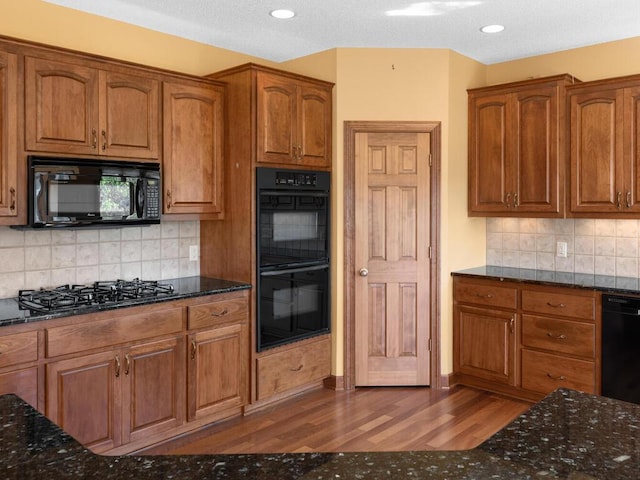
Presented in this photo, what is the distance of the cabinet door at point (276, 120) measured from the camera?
369cm

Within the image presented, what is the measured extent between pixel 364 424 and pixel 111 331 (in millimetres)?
1723

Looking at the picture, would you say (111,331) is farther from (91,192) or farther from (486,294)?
(486,294)

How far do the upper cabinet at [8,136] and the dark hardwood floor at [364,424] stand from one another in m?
1.59

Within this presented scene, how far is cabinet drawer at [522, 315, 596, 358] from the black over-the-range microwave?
2.74 m

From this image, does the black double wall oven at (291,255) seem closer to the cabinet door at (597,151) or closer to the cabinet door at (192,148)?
the cabinet door at (192,148)

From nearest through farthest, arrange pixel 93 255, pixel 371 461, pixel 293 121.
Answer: pixel 371 461 < pixel 93 255 < pixel 293 121

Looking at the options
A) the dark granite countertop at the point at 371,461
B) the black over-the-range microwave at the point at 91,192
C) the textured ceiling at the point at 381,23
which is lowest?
the dark granite countertop at the point at 371,461

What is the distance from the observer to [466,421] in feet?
11.8

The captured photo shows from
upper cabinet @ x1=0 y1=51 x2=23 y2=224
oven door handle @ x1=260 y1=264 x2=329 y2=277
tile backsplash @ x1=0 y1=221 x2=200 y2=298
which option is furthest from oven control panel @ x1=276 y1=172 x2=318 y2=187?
upper cabinet @ x1=0 y1=51 x2=23 y2=224

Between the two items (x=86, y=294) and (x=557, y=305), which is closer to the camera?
(x=86, y=294)

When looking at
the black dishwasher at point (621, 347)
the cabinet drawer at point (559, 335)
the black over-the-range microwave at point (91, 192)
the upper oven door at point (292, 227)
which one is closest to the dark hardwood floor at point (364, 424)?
the cabinet drawer at point (559, 335)

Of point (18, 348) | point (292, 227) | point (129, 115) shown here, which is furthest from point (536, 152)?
A: point (18, 348)

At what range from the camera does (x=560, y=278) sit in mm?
3928

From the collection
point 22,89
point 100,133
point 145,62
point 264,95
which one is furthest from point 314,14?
point 22,89
